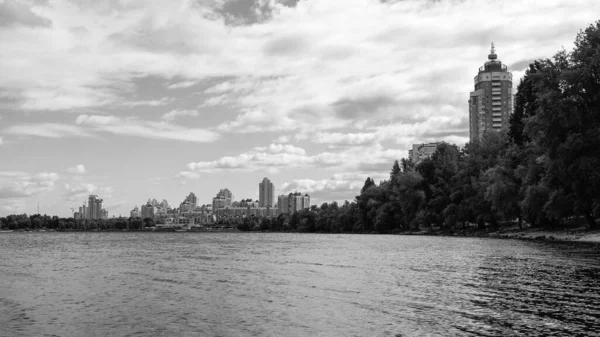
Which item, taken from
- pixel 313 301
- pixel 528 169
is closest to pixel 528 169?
pixel 528 169

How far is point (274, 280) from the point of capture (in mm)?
33281

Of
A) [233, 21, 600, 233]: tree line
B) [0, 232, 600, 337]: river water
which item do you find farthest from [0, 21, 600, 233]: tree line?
[0, 232, 600, 337]: river water

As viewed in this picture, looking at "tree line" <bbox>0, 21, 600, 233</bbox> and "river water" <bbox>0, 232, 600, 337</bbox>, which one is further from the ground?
"tree line" <bbox>0, 21, 600, 233</bbox>

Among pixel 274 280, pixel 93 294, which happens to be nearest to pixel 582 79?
pixel 274 280

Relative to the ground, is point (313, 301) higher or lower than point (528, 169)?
lower

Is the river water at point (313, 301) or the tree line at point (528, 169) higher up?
the tree line at point (528, 169)

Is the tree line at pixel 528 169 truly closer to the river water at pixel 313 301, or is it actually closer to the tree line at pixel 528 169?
the tree line at pixel 528 169

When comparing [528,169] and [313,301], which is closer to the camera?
[313,301]

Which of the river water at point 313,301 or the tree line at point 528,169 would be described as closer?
the river water at point 313,301

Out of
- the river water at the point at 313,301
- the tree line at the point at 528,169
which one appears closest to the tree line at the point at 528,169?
the tree line at the point at 528,169

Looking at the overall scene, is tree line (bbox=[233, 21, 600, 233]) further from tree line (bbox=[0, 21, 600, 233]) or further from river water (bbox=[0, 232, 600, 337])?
river water (bbox=[0, 232, 600, 337])

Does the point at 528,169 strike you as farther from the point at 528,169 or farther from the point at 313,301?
the point at 313,301

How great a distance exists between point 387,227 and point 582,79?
109 metres

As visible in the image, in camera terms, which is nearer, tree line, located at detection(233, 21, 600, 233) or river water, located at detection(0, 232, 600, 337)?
river water, located at detection(0, 232, 600, 337)
